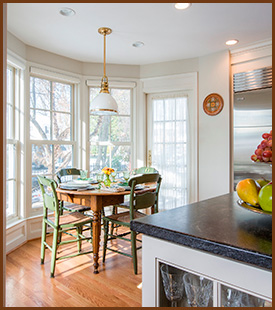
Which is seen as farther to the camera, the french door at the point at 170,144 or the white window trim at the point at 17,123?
the french door at the point at 170,144

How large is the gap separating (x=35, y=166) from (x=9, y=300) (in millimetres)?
1897

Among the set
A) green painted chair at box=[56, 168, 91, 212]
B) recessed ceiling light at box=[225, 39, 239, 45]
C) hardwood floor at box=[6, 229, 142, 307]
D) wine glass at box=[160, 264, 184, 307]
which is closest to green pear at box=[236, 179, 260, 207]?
wine glass at box=[160, 264, 184, 307]

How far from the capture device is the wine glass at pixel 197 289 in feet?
2.57

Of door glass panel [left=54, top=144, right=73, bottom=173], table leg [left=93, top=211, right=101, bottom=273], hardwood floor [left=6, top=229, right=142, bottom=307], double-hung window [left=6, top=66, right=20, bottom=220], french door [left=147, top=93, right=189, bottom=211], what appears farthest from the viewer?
french door [left=147, top=93, right=189, bottom=211]

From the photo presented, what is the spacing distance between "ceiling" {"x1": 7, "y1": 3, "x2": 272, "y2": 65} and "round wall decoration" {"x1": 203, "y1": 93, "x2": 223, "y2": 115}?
647mm

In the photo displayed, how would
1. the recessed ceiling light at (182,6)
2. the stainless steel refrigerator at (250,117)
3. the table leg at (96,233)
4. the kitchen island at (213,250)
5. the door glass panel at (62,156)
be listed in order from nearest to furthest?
1. the kitchen island at (213,250)
2. the recessed ceiling light at (182,6)
3. the table leg at (96,233)
4. the stainless steel refrigerator at (250,117)
5. the door glass panel at (62,156)

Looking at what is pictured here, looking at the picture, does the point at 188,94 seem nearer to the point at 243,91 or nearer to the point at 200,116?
the point at 200,116

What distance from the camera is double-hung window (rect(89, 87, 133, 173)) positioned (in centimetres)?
Result: 415

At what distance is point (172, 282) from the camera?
86 cm

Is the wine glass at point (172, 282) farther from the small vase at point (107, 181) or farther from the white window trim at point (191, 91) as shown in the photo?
the white window trim at point (191, 91)

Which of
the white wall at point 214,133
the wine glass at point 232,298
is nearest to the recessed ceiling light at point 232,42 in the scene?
the white wall at point 214,133

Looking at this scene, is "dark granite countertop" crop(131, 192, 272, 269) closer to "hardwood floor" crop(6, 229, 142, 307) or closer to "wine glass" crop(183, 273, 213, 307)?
"wine glass" crop(183, 273, 213, 307)

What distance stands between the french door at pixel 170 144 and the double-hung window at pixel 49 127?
133cm

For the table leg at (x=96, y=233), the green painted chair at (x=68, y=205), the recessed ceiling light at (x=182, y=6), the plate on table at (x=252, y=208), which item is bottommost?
the table leg at (x=96, y=233)
